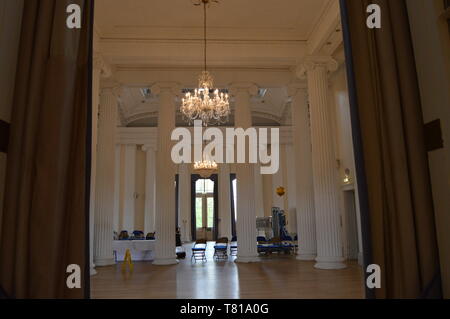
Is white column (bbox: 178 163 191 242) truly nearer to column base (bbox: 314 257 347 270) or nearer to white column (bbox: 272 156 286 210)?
white column (bbox: 272 156 286 210)

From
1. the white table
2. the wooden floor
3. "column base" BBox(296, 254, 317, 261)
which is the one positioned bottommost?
"column base" BBox(296, 254, 317, 261)

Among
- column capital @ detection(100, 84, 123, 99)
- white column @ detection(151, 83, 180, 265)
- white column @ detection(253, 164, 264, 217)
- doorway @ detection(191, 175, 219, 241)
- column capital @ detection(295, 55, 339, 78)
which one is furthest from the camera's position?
doorway @ detection(191, 175, 219, 241)

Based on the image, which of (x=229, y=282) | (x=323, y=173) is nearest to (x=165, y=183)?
(x=229, y=282)

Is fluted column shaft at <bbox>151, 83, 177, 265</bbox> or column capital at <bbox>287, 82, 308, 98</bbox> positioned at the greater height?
column capital at <bbox>287, 82, 308, 98</bbox>

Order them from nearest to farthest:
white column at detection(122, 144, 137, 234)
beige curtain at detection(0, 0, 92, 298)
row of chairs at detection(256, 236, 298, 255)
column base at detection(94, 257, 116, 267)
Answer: beige curtain at detection(0, 0, 92, 298) < column base at detection(94, 257, 116, 267) < row of chairs at detection(256, 236, 298, 255) < white column at detection(122, 144, 137, 234)

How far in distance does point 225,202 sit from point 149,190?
4108mm

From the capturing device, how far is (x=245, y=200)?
9.73 meters

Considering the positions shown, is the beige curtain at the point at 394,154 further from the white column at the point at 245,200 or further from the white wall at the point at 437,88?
the white column at the point at 245,200

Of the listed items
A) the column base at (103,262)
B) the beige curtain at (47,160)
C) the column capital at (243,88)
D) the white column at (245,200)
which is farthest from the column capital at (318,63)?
the column base at (103,262)

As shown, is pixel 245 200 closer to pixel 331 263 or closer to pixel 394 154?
pixel 331 263

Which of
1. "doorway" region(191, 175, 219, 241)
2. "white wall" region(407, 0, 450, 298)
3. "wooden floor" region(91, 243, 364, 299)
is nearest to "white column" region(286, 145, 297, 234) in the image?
"doorway" region(191, 175, 219, 241)

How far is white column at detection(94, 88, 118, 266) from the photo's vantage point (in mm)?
8992

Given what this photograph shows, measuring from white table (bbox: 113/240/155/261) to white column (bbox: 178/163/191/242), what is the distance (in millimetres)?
8627

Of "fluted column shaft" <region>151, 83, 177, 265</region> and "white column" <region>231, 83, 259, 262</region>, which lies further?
"white column" <region>231, 83, 259, 262</region>
